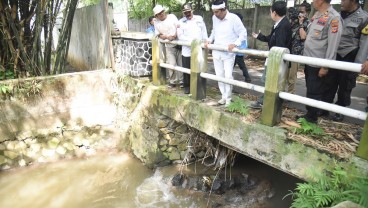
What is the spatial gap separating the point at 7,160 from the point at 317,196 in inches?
230

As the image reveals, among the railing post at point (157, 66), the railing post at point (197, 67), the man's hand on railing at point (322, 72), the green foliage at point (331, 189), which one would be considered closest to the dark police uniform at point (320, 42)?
the man's hand on railing at point (322, 72)

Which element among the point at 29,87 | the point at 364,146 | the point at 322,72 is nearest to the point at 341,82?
the point at 322,72

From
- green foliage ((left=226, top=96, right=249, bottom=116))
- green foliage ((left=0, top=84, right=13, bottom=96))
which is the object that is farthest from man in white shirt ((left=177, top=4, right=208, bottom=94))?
green foliage ((left=0, top=84, right=13, bottom=96))

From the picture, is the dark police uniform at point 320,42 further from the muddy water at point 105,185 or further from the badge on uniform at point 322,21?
the muddy water at point 105,185

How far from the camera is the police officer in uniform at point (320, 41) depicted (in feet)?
9.97

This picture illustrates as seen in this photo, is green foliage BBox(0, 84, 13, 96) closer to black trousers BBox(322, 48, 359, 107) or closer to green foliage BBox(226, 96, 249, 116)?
green foliage BBox(226, 96, 249, 116)

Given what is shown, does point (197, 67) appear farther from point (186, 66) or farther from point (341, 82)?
point (341, 82)

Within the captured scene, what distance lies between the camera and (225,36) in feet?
13.5

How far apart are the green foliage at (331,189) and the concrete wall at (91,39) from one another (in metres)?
5.17

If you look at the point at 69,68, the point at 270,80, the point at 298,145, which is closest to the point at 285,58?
the point at 270,80

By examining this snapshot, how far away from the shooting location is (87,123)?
6.37m

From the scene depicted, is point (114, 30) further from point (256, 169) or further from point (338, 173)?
point (338, 173)

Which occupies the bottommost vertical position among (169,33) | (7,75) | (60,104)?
(60,104)

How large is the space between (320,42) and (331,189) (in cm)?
166
